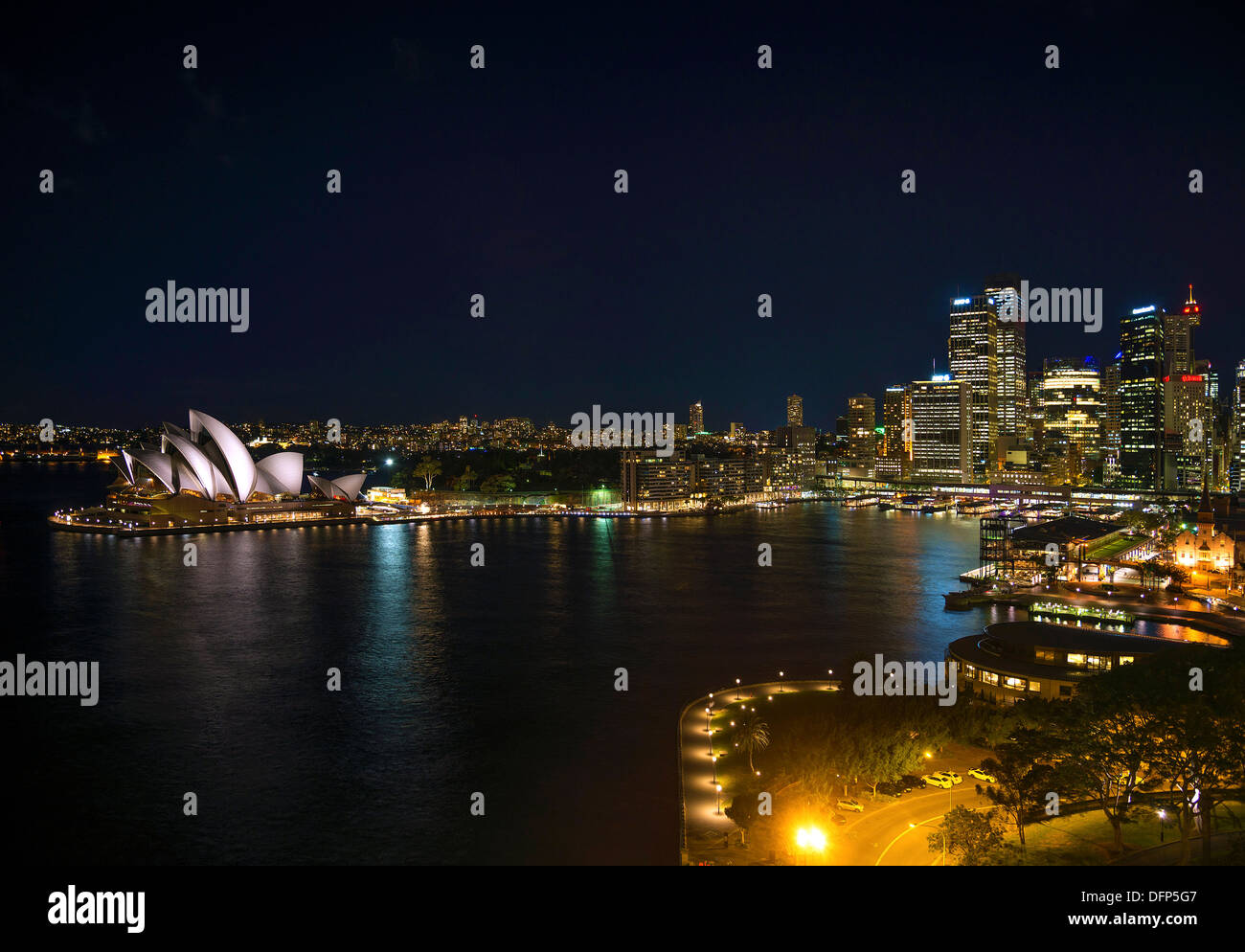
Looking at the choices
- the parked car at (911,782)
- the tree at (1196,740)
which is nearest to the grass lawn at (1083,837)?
the tree at (1196,740)

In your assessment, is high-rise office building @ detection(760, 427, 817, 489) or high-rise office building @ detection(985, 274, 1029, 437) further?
high-rise office building @ detection(985, 274, 1029, 437)

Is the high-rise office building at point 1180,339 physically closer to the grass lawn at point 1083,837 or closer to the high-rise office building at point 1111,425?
the high-rise office building at point 1111,425

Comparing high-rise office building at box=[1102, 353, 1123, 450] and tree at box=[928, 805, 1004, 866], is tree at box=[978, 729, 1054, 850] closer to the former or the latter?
tree at box=[928, 805, 1004, 866]

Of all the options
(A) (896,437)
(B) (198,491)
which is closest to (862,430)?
(A) (896,437)

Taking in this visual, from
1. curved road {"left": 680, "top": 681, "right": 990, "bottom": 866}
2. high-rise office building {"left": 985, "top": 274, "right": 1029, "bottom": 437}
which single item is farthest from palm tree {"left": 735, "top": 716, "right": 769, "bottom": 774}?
high-rise office building {"left": 985, "top": 274, "right": 1029, "bottom": 437}

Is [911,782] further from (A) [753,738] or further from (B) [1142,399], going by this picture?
(B) [1142,399]

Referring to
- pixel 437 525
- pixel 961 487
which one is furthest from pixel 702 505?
pixel 961 487
